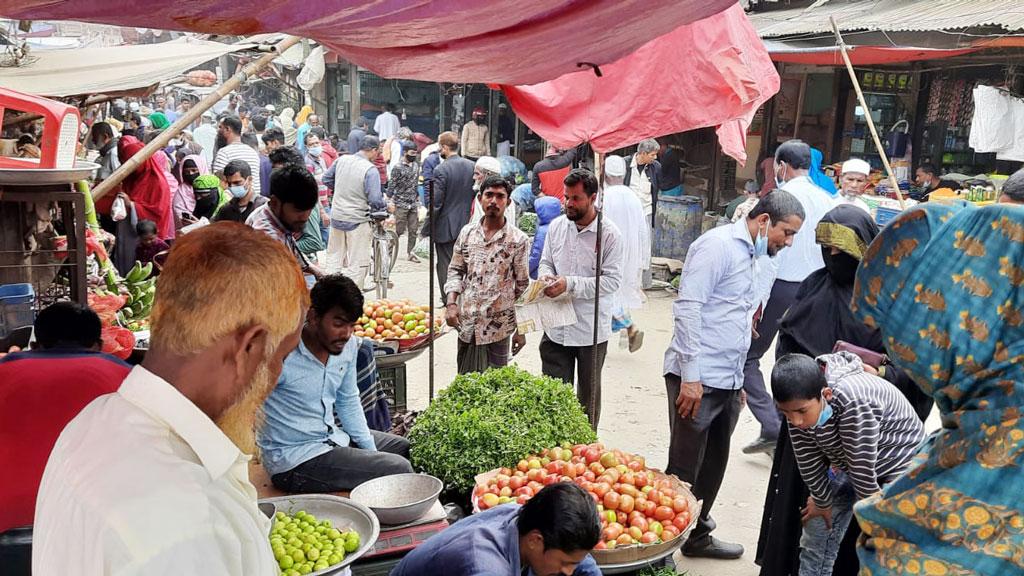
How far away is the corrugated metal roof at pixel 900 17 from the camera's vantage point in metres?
7.36

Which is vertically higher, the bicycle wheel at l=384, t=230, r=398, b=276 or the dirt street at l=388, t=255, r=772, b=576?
the bicycle wheel at l=384, t=230, r=398, b=276

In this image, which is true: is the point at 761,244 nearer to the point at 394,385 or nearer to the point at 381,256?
the point at 394,385

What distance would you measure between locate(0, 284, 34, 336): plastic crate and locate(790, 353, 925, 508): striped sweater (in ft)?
11.9

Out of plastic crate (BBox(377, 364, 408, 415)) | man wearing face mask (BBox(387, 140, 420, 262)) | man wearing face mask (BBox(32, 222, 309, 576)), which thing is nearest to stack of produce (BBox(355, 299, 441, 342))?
plastic crate (BBox(377, 364, 408, 415))

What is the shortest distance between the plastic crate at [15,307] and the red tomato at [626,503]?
2.92 metres

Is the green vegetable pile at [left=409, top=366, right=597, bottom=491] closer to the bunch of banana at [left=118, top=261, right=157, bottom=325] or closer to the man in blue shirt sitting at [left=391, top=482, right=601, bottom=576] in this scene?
the man in blue shirt sitting at [left=391, top=482, right=601, bottom=576]

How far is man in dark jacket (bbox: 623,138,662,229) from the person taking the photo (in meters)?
10.2

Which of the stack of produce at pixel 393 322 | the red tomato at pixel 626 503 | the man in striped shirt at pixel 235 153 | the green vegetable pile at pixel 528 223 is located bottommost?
the red tomato at pixel 626 503

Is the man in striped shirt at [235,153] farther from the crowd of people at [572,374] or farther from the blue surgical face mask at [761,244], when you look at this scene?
the blue surgical face mask at [761,244]

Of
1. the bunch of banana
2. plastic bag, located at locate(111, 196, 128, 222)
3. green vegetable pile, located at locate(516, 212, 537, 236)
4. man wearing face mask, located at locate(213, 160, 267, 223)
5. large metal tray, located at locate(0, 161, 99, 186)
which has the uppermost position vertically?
large metal tray, located at locate(0, 161, 99, 186)

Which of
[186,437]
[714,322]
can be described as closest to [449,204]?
[714,322]

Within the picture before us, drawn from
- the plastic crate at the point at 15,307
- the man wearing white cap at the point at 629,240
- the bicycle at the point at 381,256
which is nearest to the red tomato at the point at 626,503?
the man wearing white cap at the point at 629,240

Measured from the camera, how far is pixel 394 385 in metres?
5.28

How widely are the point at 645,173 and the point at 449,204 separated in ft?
9.80
